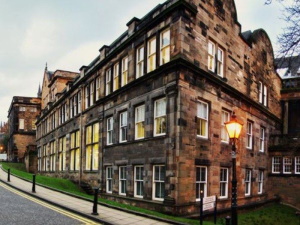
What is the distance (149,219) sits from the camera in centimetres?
1245

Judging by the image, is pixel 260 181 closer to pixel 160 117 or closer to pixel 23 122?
pixel 160 117

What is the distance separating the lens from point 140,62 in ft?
63.3

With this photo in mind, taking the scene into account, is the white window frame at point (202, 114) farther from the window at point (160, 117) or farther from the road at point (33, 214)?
the road at point (33, 214)

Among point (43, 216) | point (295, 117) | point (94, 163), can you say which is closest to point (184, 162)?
point (43, 216)

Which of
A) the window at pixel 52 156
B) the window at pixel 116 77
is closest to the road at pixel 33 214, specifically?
the window at pixel 116 77

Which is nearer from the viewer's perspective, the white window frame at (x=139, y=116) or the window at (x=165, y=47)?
the window at (x=165, y=47)

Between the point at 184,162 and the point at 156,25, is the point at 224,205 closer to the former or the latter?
the point at 184,162

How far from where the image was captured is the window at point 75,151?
29644 millimetres

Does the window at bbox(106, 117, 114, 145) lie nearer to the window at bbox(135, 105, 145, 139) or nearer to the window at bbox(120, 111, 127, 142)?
the window at bbox(120, 111, 127, 142)

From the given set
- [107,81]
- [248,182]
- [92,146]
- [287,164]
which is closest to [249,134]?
[248,182]

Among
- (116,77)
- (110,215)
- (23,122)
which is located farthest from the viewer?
(23,122)

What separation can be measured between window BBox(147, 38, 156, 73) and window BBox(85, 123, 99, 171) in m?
8.98

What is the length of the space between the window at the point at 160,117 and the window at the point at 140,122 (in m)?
1.42

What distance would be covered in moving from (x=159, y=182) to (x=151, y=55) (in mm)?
6973
